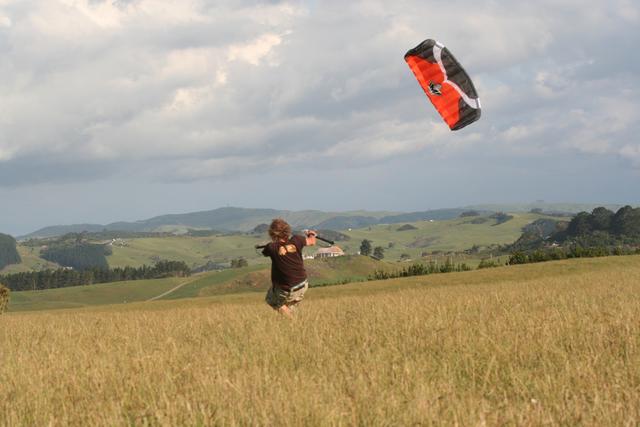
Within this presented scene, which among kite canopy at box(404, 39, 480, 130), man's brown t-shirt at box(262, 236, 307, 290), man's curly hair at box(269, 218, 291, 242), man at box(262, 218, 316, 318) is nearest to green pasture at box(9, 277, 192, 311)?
kite canopy at box(404, 39, 480, 130)

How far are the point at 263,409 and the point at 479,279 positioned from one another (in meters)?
53.8

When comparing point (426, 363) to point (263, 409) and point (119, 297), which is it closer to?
point (263, 409)

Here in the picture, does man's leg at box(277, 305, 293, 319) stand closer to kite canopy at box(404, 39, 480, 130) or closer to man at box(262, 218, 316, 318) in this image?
man at box(262, 218, 316, 318)

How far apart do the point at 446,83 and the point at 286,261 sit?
12.2 meters

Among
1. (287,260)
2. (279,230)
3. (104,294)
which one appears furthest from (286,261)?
(104,294)

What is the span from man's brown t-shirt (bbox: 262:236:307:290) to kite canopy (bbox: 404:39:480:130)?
10.1 m

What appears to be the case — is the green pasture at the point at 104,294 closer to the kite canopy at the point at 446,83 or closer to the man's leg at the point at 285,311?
the kite canopy at the point at 446,83

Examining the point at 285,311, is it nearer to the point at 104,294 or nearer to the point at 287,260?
the point at 287,260

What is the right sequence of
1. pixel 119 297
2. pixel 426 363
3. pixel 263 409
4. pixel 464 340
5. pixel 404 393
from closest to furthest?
pixel 263 409 < pixel 404 393 < pixel 426 363 < pixel 464 340 < pixel 119 297

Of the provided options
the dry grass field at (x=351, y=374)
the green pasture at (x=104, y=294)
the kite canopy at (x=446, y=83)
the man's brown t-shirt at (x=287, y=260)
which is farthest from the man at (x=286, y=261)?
the green pasture at (x=104, y=294)

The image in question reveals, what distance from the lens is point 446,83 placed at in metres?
22.6

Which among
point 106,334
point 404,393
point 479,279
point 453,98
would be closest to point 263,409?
point 404,393

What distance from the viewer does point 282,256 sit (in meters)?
12.9

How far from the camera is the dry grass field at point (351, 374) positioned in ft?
16.5
